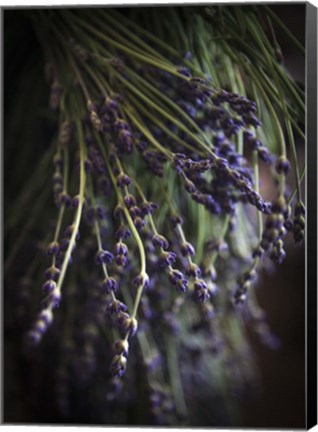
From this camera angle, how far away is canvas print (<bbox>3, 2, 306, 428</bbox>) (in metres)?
1.09

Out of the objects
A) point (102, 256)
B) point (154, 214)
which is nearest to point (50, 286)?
point (102, 256)

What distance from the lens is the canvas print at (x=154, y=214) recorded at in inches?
42.9

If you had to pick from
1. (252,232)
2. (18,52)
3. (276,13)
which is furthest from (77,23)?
(252,232)

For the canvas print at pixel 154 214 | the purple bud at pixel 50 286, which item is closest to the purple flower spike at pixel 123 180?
the canvas print at pixel 154 214

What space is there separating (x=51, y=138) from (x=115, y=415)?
0.50 metres

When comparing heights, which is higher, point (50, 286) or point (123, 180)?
point (123, 180)

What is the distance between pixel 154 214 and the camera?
121 centimetres

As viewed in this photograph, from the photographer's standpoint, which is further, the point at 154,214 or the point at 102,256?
the point at 154,214

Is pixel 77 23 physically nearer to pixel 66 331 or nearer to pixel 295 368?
pixel 66 331

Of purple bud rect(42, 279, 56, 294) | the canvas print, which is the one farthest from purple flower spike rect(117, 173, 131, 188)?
purple bud rect(42, 279, 56, 294)

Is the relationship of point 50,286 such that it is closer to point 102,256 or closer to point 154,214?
point 102,256

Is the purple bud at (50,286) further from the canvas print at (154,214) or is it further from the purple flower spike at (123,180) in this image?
the purple flower spike at (123,180)

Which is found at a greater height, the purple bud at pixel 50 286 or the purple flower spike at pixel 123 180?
the purple flower spike at pixel 123 180

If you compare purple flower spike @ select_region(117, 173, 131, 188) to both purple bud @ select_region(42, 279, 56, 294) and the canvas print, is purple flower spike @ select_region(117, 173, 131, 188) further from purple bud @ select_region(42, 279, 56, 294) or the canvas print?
purple bud @ select_region(42, 279, 56, 294)
